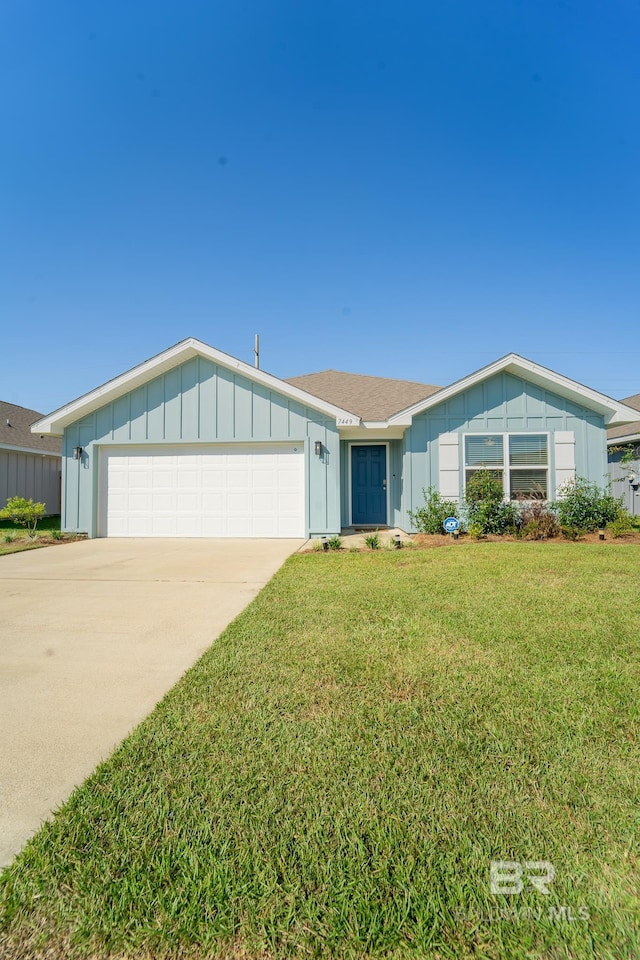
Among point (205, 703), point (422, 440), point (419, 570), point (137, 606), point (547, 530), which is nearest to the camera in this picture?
point (205, 703)

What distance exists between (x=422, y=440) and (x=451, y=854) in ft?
33.5

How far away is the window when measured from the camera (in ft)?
35.8

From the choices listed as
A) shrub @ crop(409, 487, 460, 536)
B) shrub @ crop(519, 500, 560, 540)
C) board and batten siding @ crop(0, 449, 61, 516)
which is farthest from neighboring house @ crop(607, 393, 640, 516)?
board and batten siding @ crop(0, 449, 61, 516)

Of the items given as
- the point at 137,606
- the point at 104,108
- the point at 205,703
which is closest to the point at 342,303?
the point at 104,108

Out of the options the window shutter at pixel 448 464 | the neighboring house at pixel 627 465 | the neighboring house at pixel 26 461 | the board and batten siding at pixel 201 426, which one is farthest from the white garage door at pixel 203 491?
the neighboring house at pixel 627 465

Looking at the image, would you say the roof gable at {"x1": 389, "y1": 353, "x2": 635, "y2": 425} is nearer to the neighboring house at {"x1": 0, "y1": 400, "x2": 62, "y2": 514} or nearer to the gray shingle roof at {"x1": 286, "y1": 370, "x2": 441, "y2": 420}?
the gray shingle roof at {"x1": 286, "y1": 370, "x2": 441, "y2": 420}

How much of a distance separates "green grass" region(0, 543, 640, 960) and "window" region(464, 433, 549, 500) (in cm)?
810

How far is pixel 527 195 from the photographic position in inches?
507

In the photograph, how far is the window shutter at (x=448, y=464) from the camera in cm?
1102

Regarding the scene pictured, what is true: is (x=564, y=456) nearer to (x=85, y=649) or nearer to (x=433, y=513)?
(x=433, y=513)

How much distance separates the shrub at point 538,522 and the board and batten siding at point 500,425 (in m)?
1.12

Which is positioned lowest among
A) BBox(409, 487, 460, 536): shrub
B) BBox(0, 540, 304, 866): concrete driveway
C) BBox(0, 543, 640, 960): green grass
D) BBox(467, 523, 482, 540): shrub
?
BBox(0, 540, 304, 866): concrete driveway

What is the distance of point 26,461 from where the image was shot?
16531mm

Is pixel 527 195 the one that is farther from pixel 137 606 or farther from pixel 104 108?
pixel 137 606
